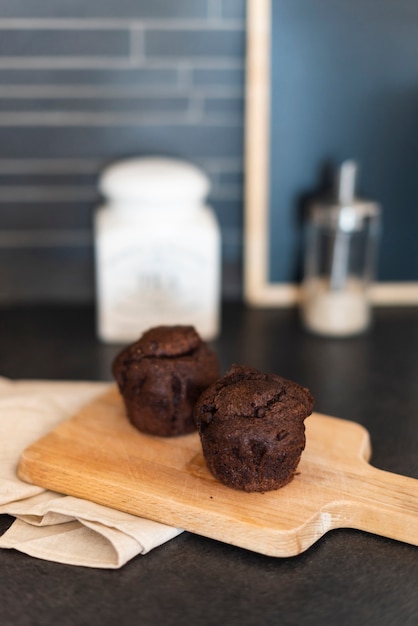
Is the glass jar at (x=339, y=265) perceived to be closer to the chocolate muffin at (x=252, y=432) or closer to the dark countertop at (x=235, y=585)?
the dark countertop at (x=235, y=585)

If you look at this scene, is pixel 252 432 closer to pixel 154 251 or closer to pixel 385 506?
pixel 385 506

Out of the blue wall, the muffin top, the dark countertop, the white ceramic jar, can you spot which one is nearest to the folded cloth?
the dark countertop

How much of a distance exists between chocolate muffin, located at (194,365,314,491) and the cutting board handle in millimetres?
75

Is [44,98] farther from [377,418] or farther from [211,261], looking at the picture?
[377,418]

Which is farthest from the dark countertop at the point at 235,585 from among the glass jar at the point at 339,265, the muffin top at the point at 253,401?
the glass jar at the point at 339,265

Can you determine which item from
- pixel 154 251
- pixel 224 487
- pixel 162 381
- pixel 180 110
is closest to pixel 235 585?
pixel 224 487

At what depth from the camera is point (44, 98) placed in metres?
1.54

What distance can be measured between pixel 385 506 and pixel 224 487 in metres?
0.17

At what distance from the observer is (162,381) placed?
105 centimetres

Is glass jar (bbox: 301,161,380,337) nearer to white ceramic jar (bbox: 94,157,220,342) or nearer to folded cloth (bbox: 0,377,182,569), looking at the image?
white ceramic jar (bbox: 94,157,220,342)

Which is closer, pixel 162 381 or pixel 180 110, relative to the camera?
pixel 162 381

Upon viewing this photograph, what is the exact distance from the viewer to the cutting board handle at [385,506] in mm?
924

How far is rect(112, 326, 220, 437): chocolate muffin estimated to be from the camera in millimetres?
1053

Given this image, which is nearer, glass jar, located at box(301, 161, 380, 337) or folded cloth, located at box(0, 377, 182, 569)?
folded cloth, located at box(0, 377, 182, 569)
